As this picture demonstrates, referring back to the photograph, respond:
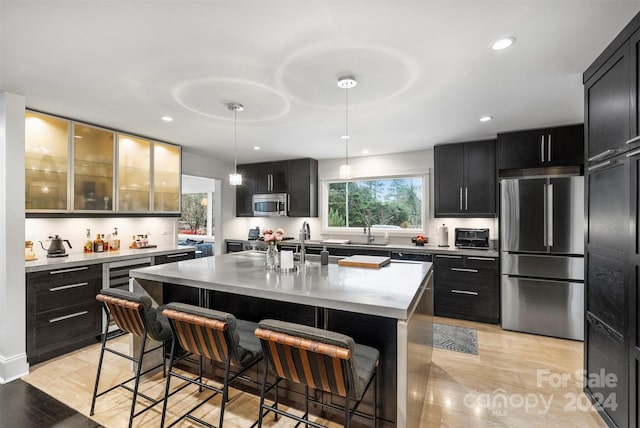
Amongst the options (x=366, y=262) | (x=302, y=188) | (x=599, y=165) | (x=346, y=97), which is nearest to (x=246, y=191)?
(x=302, y=188)

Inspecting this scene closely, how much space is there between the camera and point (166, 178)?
4.34m

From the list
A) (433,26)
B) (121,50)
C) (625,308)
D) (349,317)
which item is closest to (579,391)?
(625,308)

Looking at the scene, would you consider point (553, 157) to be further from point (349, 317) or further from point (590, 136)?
point (349, 317)

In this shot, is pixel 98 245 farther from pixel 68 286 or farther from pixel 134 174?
pixel 134 174

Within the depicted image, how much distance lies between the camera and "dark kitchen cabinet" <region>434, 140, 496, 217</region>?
413cm

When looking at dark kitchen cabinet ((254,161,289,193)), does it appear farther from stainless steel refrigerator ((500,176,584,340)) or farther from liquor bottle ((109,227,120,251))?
stainless steel refrigerator ((500,176,584,340))

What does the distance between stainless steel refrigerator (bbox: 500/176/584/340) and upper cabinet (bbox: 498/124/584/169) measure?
31 centimetres

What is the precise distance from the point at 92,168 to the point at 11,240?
3.87 ft

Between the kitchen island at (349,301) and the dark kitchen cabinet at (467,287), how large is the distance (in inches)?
63.5

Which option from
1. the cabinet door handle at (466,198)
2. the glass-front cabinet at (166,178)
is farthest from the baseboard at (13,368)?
the cabinet door handle at (466,198)

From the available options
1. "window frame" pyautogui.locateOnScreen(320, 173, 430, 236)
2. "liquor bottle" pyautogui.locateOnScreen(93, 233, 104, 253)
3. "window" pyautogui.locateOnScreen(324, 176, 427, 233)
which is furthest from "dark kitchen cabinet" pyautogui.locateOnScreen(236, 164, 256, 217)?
"liquor bottle" pyautogui.locateOnScreen(93, 233, 104, 253)

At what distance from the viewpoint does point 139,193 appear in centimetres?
398

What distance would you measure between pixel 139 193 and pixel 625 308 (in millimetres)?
4844

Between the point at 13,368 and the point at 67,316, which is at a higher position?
the point at 67,316
